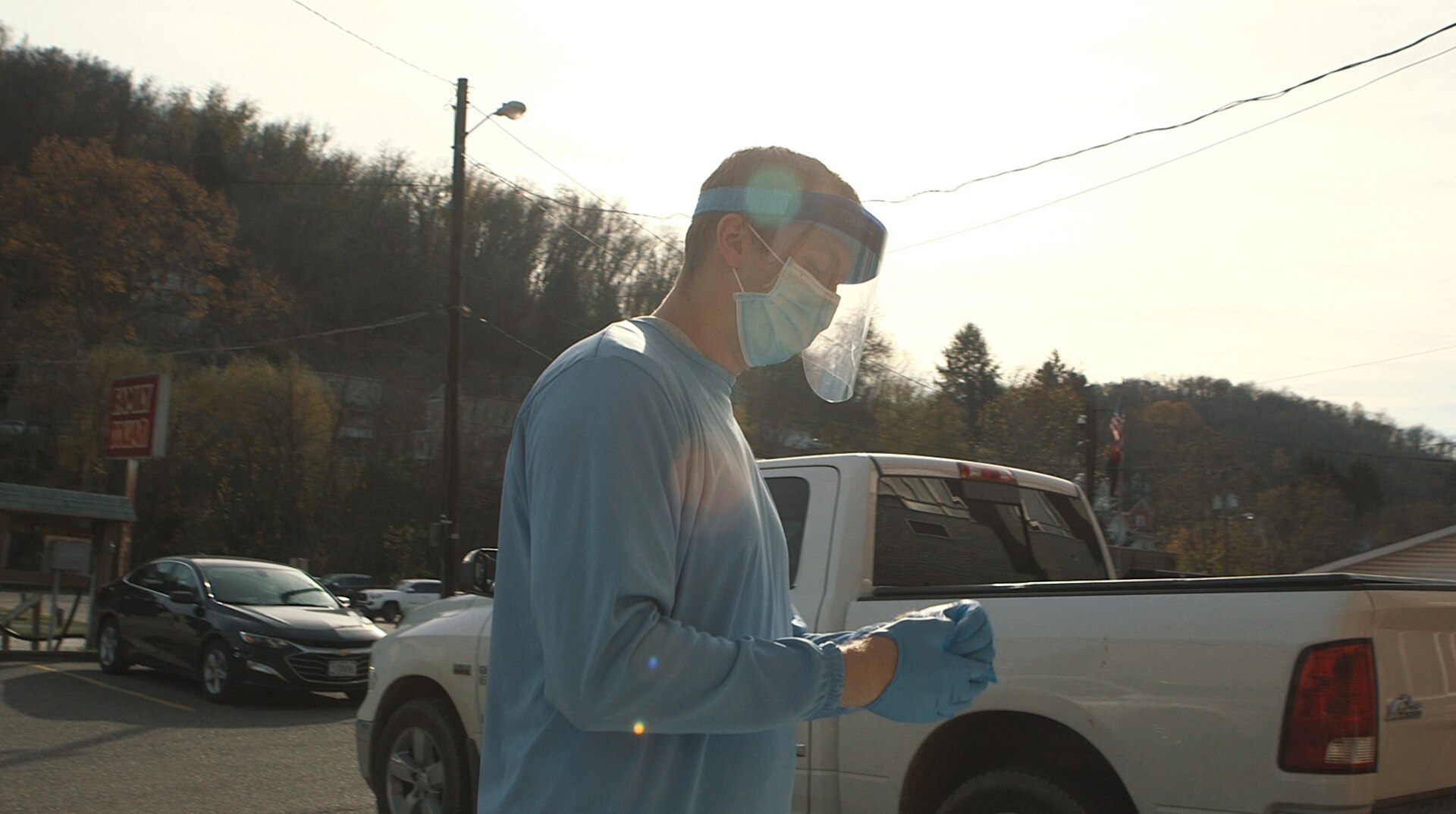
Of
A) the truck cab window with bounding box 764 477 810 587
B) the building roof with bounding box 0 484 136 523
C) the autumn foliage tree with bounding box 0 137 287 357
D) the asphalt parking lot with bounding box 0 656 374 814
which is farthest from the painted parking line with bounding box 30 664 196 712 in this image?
the autumn foliage tree with bounding box 0 137 287 357

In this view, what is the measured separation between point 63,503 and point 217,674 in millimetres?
6777

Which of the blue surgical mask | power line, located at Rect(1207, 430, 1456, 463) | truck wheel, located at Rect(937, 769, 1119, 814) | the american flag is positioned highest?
power line, located at Rect(1207, 430, 1456, 463)

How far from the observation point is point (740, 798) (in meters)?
→ 1.61

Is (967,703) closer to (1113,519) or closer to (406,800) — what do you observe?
(406,800)

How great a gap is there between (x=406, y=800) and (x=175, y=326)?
56.3m

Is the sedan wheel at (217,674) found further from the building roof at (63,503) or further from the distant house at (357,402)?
the distant house at (357,402)

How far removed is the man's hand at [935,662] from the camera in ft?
5.26

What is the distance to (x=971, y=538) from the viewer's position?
510 centimetres

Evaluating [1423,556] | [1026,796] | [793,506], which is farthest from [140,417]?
[1423,556]

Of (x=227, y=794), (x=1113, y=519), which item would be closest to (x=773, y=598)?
(x=227, y=794)

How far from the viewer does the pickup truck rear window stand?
4832mm

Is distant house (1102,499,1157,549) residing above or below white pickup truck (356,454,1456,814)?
above

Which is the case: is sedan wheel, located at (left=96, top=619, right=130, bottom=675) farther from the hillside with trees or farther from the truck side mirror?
the hillside with trees

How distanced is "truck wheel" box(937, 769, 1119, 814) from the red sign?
717 inches
